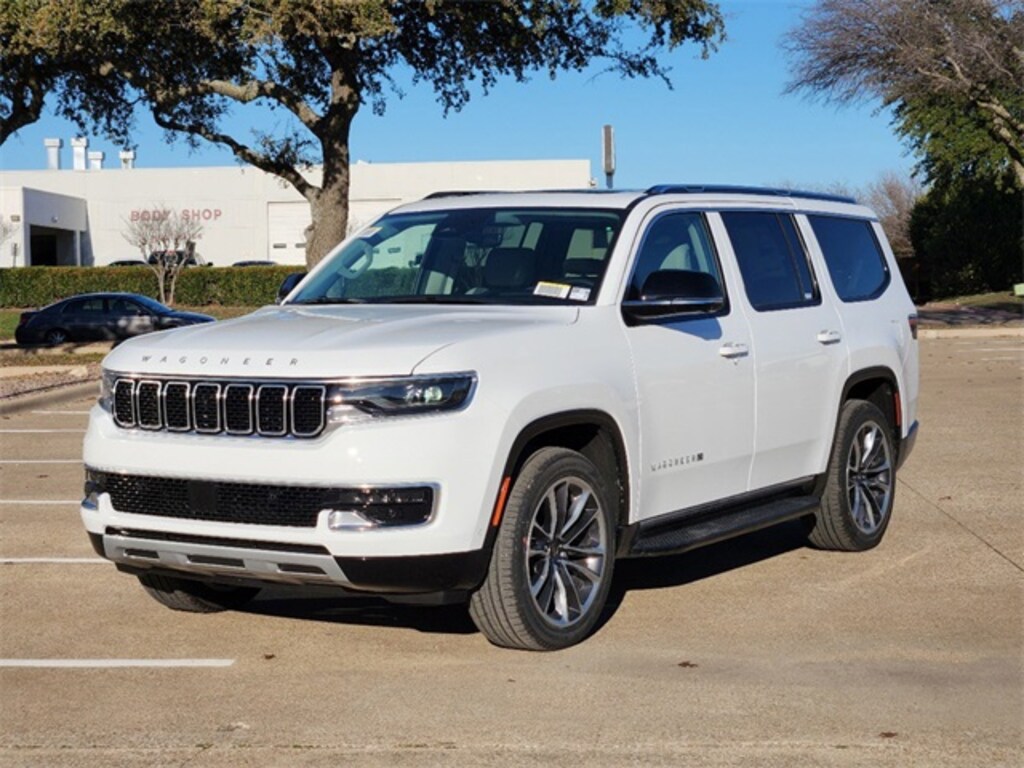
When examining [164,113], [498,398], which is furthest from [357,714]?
[164,113]

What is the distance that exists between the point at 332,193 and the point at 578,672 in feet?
65.9

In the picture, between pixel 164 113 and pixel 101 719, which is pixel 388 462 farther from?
pixel 164 113

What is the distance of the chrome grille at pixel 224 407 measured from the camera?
6148 millimetres

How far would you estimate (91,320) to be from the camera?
37.8 metres

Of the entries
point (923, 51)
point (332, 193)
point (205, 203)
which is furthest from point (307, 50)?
point (205, 203)

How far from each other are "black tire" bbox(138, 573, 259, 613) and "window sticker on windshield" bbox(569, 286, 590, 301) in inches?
83.5

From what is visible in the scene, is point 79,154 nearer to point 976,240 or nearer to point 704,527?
point 976,240

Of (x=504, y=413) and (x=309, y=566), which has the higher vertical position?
(x=504, y=413)

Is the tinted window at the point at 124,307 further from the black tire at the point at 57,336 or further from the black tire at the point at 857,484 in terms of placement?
the black tire at the point at 857,484

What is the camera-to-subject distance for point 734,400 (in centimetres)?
768

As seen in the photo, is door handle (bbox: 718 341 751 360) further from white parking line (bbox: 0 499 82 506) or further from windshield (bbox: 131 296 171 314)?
windshield (bbox: 131 296 171 314)

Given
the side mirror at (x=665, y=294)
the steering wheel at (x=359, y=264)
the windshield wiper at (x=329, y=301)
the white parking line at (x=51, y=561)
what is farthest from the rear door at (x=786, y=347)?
the white parking line at (x=51, y=561)

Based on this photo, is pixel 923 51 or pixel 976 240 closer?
pixel 923 51

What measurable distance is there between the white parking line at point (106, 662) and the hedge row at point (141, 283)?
1970 inches
